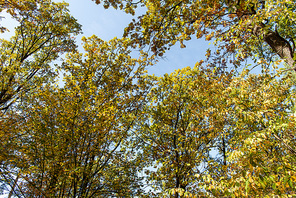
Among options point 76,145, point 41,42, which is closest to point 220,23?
point 76,145

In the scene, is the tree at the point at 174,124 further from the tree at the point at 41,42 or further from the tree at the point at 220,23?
the tree at the point at 41,42

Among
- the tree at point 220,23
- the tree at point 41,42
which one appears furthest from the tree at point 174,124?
the tree at point 41,42

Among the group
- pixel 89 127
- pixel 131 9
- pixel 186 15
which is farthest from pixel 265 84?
pixel 89 127

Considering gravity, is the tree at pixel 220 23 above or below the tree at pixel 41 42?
below

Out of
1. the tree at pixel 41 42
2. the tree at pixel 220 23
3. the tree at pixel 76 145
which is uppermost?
the tree at pixel 41 42

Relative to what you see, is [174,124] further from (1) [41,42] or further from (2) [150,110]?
(1) [41,42]

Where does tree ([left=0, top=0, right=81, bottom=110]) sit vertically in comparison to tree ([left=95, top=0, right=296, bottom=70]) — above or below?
above

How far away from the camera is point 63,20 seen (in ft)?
36.3

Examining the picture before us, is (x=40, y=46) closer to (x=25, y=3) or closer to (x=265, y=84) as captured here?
(x=25, y=3)

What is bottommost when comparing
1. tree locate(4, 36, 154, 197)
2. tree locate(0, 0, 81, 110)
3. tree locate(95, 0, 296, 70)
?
tree locate(4, 36, 154, 197)

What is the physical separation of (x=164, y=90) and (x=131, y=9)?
7.07m

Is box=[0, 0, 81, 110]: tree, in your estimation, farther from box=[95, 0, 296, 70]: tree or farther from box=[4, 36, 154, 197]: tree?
box=[95, 0, 296, 70]: tree

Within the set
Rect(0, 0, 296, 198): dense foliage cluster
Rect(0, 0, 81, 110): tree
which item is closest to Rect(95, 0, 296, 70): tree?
Rect(0, 0, 296, 198): dense foliage cluster

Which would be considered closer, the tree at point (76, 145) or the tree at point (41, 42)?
the tree at point (76, 145)
